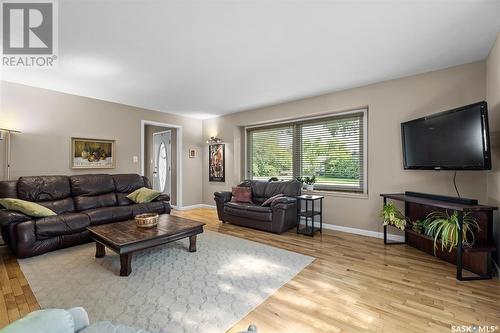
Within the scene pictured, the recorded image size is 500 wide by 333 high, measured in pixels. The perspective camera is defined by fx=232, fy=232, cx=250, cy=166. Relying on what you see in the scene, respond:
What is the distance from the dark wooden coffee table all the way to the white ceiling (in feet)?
6.91

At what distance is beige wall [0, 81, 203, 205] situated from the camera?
366 cm

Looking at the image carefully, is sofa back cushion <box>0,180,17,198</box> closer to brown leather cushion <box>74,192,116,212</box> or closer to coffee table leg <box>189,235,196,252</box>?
brown leather cushion <box>74,192,116,212</box>

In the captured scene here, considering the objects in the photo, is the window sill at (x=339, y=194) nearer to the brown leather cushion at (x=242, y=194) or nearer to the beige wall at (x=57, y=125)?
the brown leather cushion at (x=242, y=194)

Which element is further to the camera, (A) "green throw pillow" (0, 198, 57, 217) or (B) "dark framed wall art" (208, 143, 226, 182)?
(B) "dark framed wall art" (208, 143, 226, 182)

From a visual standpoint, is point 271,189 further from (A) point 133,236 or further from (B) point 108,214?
(B) point 108,214

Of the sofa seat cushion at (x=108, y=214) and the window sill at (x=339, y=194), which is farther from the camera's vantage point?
the window sill at (x=339, y=194)

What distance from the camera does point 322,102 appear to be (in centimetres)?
430

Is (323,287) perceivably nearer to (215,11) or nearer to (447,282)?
(447,282)

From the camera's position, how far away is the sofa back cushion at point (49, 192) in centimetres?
343

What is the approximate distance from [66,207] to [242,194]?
2.95 m

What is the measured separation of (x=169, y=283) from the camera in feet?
7.47

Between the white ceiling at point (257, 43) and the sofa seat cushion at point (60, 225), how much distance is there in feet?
6.67

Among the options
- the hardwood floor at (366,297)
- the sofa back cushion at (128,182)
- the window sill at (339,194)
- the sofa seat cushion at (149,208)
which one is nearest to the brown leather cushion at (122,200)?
the sofa back cushion at (128,182)

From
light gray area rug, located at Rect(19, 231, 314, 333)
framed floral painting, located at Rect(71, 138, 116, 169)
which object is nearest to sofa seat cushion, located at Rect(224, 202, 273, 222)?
light gray area rug, located at Rect(19, 231, 314, 333)
